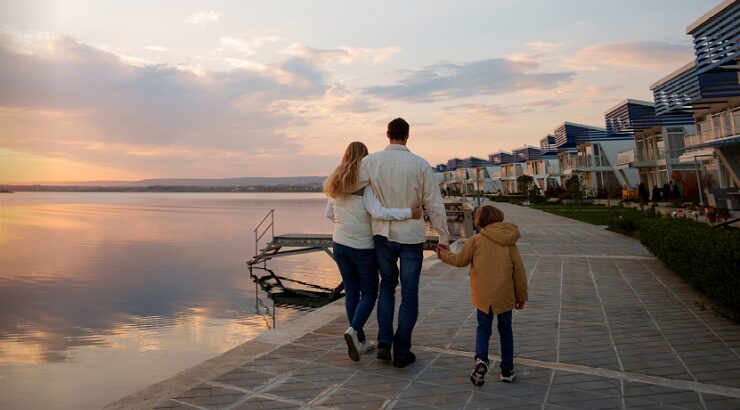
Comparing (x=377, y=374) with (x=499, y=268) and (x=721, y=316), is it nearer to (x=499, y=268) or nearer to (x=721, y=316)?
(x=499, y=268)

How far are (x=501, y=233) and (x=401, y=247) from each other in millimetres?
766

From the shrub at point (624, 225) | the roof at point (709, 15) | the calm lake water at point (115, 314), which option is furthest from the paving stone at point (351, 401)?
the roof at point (709, 15)

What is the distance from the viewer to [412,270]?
3.67 metres

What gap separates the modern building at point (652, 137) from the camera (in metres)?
34.8

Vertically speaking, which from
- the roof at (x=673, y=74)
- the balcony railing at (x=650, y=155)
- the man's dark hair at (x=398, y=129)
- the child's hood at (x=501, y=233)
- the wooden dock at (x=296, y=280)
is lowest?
the wooden dock at (x=296, y=280)

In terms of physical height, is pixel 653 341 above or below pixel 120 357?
above

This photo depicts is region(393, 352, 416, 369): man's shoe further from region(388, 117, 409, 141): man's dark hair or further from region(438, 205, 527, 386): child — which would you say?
region(388, 117, 409, 141): man's dark hair

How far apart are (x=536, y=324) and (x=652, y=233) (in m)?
5.59

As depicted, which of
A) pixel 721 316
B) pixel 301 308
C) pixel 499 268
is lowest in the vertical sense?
pixel 301 308

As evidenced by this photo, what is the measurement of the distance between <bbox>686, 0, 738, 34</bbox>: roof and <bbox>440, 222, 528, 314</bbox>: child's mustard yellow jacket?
18250 mm

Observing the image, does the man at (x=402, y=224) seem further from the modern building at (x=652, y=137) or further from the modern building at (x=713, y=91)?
the modern building at (x=652, y=137)

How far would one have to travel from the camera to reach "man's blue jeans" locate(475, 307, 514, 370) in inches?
135

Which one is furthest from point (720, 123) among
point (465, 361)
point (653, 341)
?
point (465, 361)

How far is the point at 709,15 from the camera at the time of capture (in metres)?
17.2
